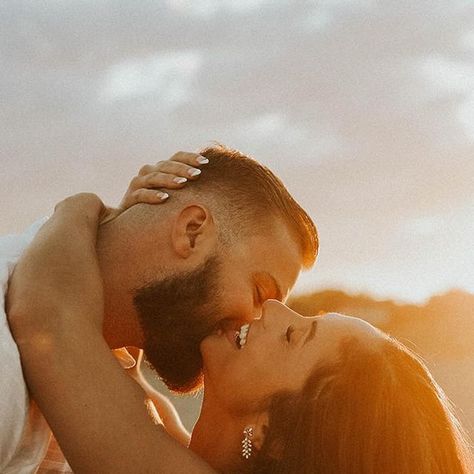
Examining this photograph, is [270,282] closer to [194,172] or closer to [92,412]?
[194,172]

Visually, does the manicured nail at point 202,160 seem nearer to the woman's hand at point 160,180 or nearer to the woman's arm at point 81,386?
the woman's hand at point 160,180

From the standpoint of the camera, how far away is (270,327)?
2922 millimetres

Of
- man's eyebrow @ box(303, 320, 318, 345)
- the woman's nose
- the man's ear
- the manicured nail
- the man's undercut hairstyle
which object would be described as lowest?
man's eyebrow @ box(303, 320, 318, 345)

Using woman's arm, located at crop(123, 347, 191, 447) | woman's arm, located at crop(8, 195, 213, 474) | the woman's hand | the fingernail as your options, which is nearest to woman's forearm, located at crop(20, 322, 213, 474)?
woman's arm, located at crop(8, 195, 213, 474)

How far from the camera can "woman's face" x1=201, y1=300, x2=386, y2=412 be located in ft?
9.09

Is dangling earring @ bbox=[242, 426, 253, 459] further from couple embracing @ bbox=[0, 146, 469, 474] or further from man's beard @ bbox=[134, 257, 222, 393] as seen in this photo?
man's beard @ bbox=[134, 257, 222, 393]

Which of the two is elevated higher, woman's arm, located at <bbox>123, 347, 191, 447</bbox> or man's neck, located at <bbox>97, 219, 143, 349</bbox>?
man's neck, located at <bbox>97, 219, 143, 349</bbox>

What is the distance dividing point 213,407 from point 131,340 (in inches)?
22.7

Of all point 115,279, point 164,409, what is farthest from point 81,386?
point 164,409

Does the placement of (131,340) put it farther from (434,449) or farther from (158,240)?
(434,449)

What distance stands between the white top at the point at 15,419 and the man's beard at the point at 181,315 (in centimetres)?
76

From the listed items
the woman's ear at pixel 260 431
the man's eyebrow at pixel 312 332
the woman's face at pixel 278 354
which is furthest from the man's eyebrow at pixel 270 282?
the woman's ear at pixel 260 431

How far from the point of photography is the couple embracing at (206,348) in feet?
7.72

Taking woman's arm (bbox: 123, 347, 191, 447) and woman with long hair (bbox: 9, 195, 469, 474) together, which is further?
woman's arm (bbox: 123, 347, 191, 447)
